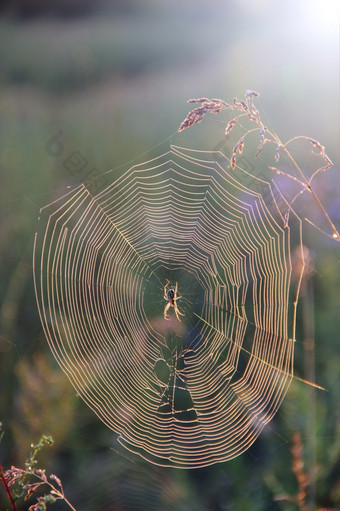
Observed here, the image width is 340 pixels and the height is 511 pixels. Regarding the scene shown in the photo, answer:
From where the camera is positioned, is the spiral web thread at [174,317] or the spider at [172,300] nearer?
the spiral web thread at [174,317]

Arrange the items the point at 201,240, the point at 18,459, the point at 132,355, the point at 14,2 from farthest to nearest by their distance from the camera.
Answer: the point at 14,2 → the point at 201,240 → the point at 132,355 → the point at 18,459

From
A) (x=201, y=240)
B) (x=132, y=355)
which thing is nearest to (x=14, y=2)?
(x=201, y=240)

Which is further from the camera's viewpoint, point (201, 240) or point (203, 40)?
point (203, 40)

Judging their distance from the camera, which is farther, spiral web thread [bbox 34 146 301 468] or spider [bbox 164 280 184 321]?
spider [bbox 164 280 184 321]

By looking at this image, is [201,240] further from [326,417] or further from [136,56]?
[136,56]

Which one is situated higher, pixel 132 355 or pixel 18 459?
pixel 132 355

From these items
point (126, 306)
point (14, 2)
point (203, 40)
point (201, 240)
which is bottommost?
point (126, 306)

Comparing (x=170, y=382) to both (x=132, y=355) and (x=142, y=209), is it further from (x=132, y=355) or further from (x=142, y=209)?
(x=142, y=209)

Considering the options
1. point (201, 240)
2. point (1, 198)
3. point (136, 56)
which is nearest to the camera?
point (201, 240)
